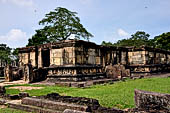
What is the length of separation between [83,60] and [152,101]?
430 inches

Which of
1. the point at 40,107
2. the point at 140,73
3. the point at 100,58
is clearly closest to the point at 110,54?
the point at 100,58

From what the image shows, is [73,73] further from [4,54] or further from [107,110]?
[4,54]

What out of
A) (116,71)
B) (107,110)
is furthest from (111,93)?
(116,71)

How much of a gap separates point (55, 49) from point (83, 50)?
230 cm

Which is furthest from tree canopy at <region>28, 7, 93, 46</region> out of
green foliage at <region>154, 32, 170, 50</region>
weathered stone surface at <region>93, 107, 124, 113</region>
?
weathered stone surface at <region>93, 107, 124, 113</region>

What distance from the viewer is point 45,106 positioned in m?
4.80

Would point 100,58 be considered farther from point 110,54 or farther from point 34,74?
point 34,74

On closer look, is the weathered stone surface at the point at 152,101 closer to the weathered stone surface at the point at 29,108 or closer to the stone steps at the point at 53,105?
the stone steps at the point at 53,105

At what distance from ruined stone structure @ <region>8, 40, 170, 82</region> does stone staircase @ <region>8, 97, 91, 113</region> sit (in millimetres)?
7700

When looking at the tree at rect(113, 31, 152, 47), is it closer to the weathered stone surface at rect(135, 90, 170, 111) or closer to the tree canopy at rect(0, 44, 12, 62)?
the tree canopy at rect(0, 44, 12, 62)

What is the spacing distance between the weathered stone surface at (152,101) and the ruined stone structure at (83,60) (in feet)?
31.7

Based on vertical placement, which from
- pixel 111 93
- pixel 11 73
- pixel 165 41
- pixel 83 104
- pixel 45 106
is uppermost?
pixel 165 41

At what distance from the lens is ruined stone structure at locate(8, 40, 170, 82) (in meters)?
13.5

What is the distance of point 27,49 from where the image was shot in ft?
57.5
